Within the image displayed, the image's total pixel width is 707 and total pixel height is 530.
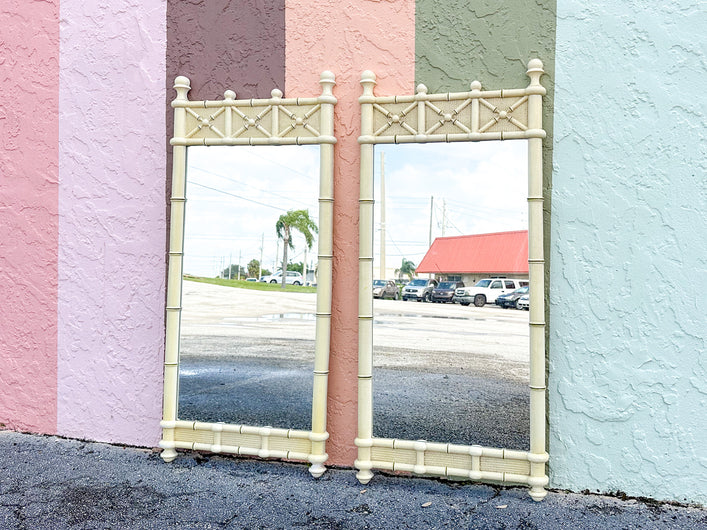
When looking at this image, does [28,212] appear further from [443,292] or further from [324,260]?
[443,292]

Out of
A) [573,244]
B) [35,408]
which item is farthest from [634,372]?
[35,408]

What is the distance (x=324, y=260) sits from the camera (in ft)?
9.18

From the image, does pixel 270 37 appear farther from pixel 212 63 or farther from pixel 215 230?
Result: pixel 215 230

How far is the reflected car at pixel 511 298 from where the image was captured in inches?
102

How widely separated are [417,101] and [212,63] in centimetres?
122

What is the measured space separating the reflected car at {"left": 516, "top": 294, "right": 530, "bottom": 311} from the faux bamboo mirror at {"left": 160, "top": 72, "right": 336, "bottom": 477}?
3.19ft

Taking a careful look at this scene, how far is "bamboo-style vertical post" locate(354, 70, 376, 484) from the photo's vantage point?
106 inches

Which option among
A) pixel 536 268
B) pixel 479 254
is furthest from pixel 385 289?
pixel 536 268

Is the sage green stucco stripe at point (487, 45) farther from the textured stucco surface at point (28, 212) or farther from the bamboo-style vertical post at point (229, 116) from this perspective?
the textured stucco surface at point (28, 212)

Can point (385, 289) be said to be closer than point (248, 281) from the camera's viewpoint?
Yes

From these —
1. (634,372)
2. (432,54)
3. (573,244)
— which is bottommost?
(634,372)

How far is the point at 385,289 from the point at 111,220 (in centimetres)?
171

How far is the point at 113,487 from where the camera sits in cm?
261

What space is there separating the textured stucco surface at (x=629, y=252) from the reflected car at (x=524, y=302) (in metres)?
0.14
